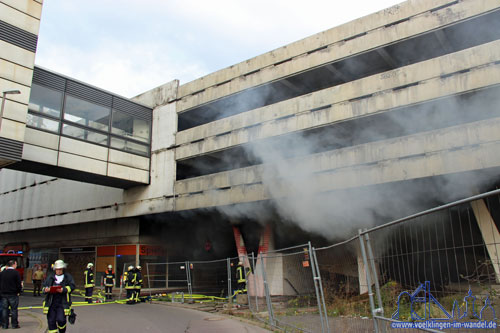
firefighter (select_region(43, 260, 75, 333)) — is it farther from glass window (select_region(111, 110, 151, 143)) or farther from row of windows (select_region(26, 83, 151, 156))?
glass window (select_region(111, 110, 151, 143))

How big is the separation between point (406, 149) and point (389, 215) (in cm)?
221

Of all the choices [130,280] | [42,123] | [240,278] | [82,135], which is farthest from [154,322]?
[82,135]

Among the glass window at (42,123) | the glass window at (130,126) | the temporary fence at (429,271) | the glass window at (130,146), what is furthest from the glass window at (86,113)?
the temporary fence at (429,271)

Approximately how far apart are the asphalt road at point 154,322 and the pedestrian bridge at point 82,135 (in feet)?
16.2

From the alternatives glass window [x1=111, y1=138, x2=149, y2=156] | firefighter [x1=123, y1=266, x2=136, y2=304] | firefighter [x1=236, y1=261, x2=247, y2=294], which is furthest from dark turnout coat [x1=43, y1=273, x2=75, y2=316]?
glass window [x1=111, y1=138, x2=149, y2=156]

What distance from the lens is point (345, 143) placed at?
12906 mm

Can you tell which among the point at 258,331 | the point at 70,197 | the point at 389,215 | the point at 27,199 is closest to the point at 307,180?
→ the point at 389,215

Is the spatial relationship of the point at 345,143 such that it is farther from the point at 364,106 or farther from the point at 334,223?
the point at 334,223

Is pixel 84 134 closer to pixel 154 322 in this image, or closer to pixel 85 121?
pixel 85 121

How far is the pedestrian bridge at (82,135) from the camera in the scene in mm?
12133

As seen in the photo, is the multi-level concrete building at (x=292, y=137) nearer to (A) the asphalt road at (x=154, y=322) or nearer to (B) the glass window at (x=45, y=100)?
(B) the glass window at (x=45, y=100)

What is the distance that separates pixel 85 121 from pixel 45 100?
4.91 feet

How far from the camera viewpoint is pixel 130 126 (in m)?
15.5

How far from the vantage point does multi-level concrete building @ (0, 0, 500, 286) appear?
10.1 metres
